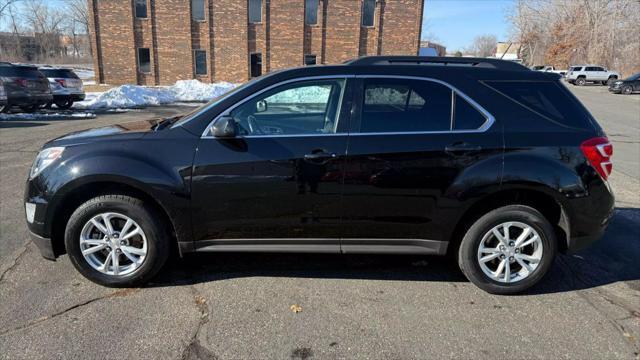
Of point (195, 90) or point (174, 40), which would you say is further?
point (174, 40)

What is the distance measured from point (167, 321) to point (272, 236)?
991mm

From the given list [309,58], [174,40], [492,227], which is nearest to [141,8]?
[174,40]

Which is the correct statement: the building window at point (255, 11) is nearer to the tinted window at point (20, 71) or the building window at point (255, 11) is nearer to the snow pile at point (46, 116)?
the snow pile at point (46, 116)

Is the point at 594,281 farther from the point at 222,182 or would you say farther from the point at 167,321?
the point at 167,321

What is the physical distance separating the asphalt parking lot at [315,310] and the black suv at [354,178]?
0.31 m

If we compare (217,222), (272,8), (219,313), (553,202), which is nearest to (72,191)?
(217,222)

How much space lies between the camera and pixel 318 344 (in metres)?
2.78

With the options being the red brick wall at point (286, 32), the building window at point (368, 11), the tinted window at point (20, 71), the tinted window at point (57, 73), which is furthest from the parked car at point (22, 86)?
the building window at point (368, 11)

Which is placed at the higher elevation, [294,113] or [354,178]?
[294,113]

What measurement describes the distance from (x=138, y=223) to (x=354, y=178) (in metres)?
1.77

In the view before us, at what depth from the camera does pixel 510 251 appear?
3.46 meters

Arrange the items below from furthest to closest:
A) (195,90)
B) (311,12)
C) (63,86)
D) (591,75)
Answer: (591,75), (311,12), (195,90), (63,86)

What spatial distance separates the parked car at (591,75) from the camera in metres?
41.4

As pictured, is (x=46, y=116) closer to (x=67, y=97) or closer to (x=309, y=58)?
(x=67, y=97)
